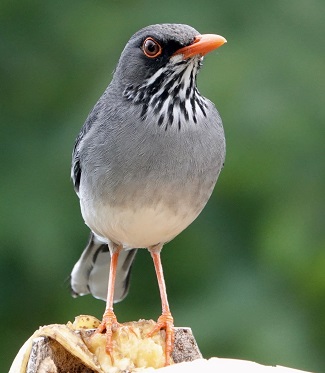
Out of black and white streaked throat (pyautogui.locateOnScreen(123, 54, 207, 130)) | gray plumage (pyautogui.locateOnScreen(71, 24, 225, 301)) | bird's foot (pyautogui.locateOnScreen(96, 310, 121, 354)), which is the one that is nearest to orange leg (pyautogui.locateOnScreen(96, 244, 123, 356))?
bird's foot (pyautogui.locateOnScreen(96, 310, 121, 354))

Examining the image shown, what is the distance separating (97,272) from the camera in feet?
17.7

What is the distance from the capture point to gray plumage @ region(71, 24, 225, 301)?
14.7ft

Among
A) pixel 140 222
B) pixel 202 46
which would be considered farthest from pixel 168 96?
pixel 140 222

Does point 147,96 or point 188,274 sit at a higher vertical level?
point 147,96

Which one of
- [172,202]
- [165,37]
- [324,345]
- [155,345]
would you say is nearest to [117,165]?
[172,202]

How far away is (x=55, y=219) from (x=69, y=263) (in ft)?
1.00

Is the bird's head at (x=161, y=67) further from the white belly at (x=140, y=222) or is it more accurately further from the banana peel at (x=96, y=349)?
the banana peel at (x=96, y=349)

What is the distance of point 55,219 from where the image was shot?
713cm

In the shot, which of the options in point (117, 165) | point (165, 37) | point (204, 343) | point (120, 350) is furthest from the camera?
point (204, 343)

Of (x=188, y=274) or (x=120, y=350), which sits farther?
(x=188, y=274)

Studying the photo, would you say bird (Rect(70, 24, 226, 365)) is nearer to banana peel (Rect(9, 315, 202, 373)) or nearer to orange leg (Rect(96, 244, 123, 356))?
orange leg (Rect(96, 244, 123, 356))

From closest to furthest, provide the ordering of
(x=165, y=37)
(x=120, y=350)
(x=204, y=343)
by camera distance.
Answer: (x=120, y=350) → (x=165, y=37) → (x=204, y=343)

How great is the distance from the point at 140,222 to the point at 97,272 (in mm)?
696

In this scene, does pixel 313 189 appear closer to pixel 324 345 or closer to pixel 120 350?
pixel 324 345
